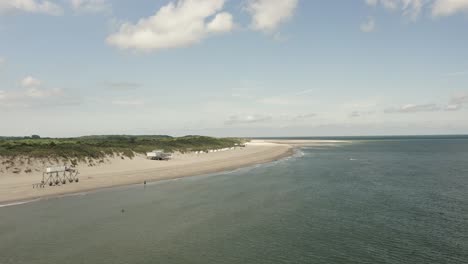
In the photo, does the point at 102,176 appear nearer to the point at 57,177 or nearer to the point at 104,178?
the point at 104,178

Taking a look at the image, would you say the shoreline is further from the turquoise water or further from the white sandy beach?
the turquoise water

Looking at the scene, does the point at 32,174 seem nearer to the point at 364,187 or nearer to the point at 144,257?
the point at 144,257

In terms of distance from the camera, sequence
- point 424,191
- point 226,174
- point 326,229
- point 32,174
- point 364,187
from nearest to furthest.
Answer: point 326,229
point 424,191
point 364,187
point 32,174
point 226,174

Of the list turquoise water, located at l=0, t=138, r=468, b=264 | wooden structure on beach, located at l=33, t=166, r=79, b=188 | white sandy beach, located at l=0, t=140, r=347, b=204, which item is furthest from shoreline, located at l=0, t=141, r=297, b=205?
turquoise water, located at l=0, t=138, r=468, b=264

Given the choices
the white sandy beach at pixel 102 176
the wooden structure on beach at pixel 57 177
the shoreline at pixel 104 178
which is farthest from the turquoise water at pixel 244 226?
the wooden structure on beach at pixel 57 177

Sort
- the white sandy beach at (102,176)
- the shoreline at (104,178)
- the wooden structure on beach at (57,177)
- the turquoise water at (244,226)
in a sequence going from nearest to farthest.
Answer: the turquoise water at (244,226) < the shoreline at (104,178) < the white sandy beach at (102,176) < the wooden structure on beach at (57,177)

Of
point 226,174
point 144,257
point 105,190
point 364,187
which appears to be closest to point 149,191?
point 105,190

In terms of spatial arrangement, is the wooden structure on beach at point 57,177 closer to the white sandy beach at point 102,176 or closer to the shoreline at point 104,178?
the white sandy beach at point 102,176

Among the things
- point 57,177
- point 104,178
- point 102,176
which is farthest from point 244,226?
point 102,176
